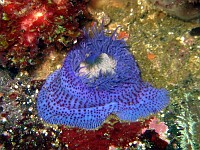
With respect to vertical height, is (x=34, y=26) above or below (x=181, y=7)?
below

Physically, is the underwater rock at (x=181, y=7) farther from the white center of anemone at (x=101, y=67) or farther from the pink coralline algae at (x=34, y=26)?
the pink coralline algae at (x=34, y=26)

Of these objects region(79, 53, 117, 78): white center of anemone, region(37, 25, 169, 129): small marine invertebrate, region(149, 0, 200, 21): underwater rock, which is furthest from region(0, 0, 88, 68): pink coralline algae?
region(149, 0, 200, 21): underwater rock

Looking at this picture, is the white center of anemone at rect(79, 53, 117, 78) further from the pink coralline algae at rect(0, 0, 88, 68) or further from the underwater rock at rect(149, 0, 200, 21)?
the underwater rock at rect(149, 0, 200, 21)

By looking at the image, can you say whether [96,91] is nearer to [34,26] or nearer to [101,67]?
[101,67]

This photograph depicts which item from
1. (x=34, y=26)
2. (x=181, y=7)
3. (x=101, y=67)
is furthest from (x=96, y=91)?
(x=181, y=7)

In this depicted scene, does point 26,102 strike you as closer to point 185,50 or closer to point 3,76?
point 3,76

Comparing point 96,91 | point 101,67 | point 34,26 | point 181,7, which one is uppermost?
point 181,7
